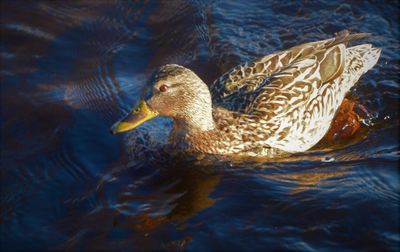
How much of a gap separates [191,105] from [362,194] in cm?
216

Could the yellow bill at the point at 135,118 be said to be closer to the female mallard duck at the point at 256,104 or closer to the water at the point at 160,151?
the female mallard duck at the point at 256,104

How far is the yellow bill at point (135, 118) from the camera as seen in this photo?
7.53 m

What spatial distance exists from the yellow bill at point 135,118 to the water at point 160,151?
558mm

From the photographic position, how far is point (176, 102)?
25.8 feet

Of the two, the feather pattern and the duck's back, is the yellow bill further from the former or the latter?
the duck's back

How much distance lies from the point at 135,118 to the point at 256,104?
1507 millimetres

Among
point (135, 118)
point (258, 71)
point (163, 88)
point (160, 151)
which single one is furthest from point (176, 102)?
point (258, 71)

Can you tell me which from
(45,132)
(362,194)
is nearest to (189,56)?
(45,132)

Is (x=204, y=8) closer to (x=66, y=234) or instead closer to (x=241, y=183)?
(x=241, y=183)

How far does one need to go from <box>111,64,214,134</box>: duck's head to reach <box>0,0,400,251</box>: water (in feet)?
1.62

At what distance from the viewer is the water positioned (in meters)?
6.69

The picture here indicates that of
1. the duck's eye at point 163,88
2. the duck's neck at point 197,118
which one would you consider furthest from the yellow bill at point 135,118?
the duck's neck at point 197,118

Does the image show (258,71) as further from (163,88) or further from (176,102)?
(163,88)

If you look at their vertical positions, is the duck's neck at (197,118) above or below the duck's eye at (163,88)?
below
